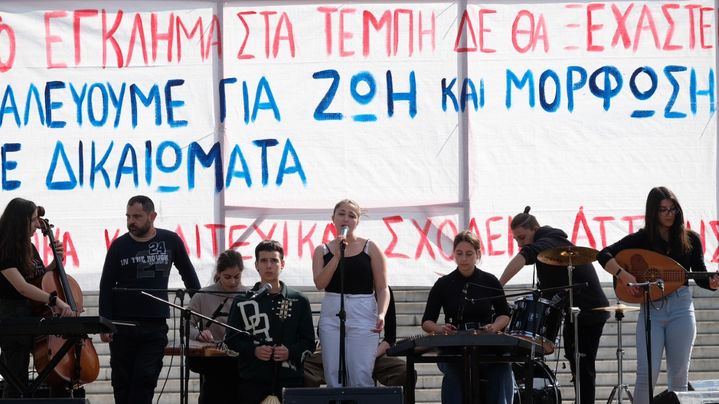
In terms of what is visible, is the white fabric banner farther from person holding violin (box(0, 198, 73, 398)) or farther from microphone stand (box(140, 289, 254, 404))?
microphone stand (box(140, 289, 254, 404))

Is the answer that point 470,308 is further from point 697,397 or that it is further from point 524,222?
point 697,397

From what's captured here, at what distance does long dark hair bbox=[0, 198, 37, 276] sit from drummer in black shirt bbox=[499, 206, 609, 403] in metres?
3.91

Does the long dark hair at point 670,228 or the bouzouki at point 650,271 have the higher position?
the long dark hair at point 670,228

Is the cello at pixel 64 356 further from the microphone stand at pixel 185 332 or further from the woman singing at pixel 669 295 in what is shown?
the woman singing at pixel 669 295

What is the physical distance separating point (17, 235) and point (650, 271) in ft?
15.7

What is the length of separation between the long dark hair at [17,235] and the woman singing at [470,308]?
3033 millimetres

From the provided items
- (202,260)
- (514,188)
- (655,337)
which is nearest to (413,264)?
(514,188)

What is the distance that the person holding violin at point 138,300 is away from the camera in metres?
9.91

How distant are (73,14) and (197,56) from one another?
1.24 metres

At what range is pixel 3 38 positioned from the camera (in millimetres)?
11812

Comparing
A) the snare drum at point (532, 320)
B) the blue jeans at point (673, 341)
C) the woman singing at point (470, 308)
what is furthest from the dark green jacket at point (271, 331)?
the blue jeans at point (673, 341)

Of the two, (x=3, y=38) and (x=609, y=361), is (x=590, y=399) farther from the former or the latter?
(x=3, y=38)

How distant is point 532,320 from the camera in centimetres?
952

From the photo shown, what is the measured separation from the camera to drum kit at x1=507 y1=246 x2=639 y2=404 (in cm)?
952
